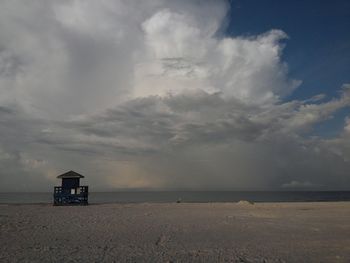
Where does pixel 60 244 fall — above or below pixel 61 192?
below

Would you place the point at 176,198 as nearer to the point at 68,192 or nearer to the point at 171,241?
the point at 68,192

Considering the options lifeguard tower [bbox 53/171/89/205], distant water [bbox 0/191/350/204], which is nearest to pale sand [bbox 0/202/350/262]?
lifeguard tower [bbox 53/171/89/205]

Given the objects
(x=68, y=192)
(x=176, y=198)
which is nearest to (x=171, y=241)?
(x=68, y=192)

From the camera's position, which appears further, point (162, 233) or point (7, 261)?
point (162, 233)

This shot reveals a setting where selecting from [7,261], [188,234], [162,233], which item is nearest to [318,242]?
[188,234]

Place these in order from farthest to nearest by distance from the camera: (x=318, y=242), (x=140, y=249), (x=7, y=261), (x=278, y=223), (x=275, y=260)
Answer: (x=278, y=223) → (x=318, y=242) → (x=140, y=249) → (x=275, y=260) → (x=7, y=261)

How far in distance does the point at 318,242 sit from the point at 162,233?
6658 mm

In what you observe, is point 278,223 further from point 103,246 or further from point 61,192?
point 61,192

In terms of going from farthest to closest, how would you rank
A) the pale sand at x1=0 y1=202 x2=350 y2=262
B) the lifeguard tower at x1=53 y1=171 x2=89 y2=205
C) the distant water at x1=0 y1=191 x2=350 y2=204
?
the distant water at x1=0 y1=191 x2=350 y2=204 → the lifeguard tower at x1=53 y1=171 x2=89 y2=205 → the pale sand at x1=0 y1=202 x2=350 y2=262

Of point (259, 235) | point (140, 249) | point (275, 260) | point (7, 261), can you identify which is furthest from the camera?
point (259, 235)

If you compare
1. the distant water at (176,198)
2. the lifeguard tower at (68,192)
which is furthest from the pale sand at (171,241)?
the distant water at (176,198)

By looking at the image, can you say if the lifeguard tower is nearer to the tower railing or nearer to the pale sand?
the tower railing

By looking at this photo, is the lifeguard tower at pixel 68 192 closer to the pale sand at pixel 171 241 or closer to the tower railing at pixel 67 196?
the tower railing at pixel 67 196

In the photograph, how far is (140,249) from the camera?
12.0 meters
